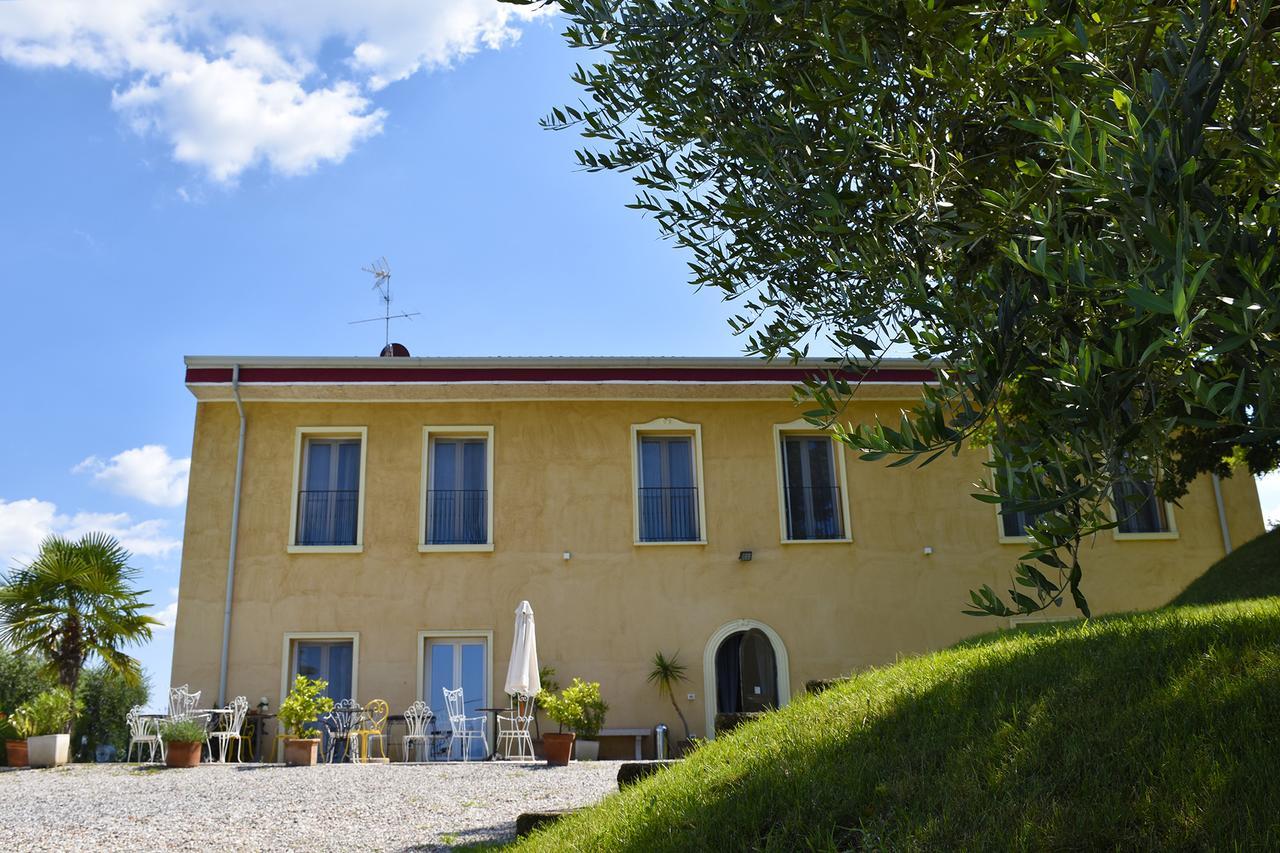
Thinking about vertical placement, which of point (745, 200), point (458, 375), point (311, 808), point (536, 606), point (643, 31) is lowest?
point (311, 808)

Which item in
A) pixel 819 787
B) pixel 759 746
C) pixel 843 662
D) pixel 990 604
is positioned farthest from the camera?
pixel 843 662

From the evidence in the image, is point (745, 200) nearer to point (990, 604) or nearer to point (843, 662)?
point (990, 604)

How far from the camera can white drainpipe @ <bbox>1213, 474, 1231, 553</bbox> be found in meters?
17.1

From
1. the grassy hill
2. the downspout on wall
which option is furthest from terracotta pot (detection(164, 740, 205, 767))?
the grassy hill

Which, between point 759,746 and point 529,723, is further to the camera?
point 529,723

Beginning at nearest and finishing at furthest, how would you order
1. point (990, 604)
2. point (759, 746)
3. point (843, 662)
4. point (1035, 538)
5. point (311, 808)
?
point (1035, 538) → point (990, 604) → point (759, 746) → point (311, 808) → point (843, 662)

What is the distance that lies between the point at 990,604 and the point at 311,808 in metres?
6.87

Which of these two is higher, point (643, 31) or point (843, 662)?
point (643, 31)

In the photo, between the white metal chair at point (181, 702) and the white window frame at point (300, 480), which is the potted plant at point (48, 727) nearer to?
the white metal chair at point (181, 702)

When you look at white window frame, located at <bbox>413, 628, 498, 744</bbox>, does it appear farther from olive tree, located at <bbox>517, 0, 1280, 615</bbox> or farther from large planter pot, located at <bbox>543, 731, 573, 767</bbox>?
olive tree, located at <bbox>517, 0, 1280, 615</bbox>

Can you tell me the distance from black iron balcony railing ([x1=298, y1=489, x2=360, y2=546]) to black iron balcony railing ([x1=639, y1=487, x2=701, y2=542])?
175 inches

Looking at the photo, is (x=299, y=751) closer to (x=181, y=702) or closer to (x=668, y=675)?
(x=181, y=702)

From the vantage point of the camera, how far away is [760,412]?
55.9 feet

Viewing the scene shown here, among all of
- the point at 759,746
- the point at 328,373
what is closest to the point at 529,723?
the point at 328,373
